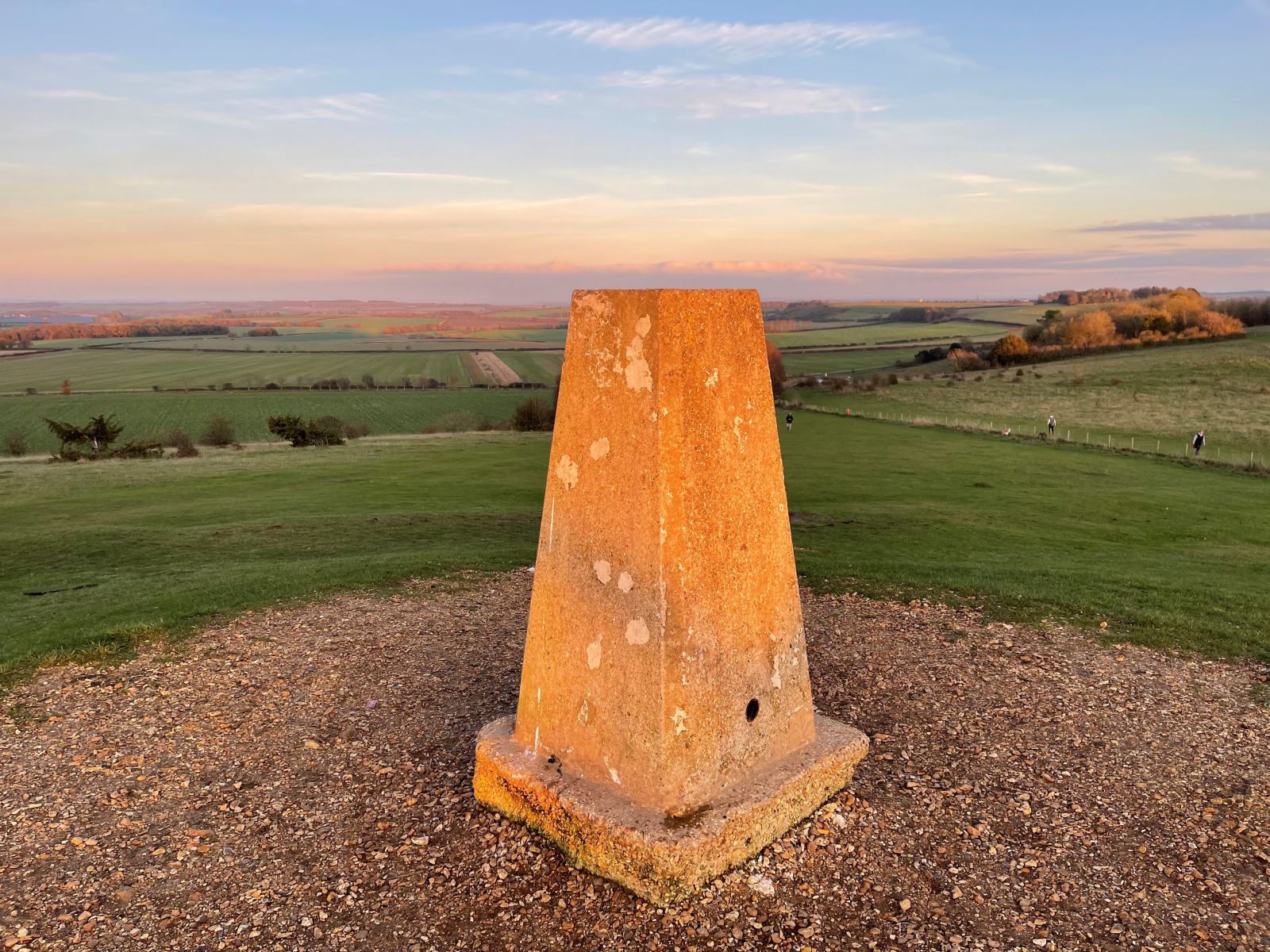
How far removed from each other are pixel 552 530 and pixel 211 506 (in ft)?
68.0

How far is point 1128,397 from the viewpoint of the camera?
51.7 meters

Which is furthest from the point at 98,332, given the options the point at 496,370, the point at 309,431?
the point at 309,431

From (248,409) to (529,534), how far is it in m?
64.0

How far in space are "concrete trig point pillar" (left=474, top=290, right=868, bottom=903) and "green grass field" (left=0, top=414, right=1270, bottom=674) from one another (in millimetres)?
6621

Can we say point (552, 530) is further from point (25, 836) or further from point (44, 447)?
point (44, 447)

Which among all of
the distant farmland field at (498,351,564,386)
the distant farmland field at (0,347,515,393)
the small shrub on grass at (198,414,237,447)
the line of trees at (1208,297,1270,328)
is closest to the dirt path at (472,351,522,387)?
the distant farmland field at (498,351,564,386)

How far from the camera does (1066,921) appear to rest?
5.05 m

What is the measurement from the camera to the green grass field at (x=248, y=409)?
6053 cm

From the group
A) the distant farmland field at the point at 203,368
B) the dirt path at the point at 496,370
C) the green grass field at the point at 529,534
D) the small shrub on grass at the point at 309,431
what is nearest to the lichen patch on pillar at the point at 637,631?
the green grass field at the point at 529,534

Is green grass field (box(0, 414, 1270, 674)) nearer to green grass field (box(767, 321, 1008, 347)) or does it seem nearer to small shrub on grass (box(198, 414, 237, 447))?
small shrub on grass (box(198, 414, 237, 447))

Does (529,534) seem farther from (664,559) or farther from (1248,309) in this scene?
(1248,309)

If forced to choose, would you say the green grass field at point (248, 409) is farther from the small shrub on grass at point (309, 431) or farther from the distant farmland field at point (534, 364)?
the distant farmland field at point (534, 364)

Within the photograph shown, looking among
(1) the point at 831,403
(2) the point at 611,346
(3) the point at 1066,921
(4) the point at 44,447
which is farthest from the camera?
(1) the point at 831,403

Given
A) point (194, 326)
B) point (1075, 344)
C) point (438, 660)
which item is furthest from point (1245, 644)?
point (194, 326)
